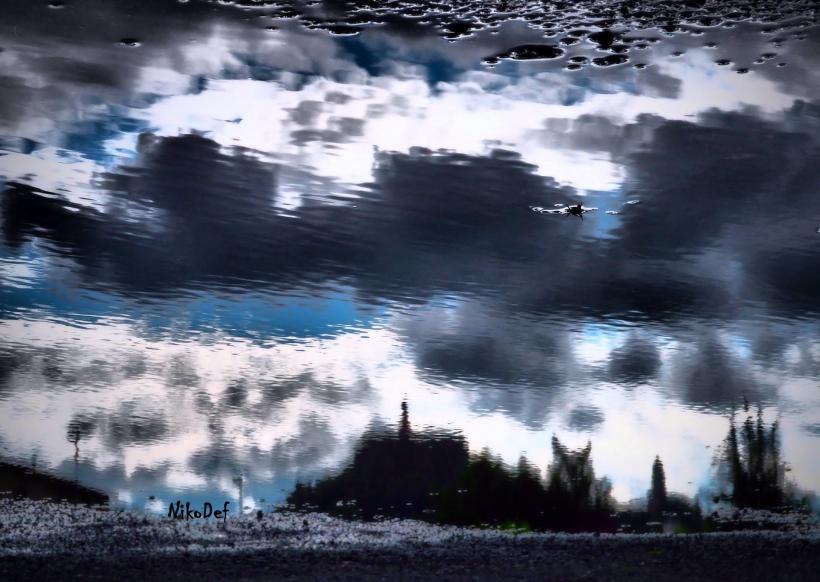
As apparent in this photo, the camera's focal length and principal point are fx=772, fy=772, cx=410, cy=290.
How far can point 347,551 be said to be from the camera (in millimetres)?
5031

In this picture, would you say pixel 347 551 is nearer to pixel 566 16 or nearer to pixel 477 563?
pixel 477 563

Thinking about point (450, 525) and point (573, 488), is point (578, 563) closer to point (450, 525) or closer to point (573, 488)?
point (450, 525)

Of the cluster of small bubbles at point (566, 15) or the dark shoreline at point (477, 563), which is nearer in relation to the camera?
the dark shoreline at point (477, 563)

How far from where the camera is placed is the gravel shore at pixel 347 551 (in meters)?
4.50

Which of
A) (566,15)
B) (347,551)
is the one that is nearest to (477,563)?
(347,551)

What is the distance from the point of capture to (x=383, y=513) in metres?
6.47

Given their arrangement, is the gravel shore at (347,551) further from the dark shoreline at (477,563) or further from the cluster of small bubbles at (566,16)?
the cluster of small bubbles at (566,16)

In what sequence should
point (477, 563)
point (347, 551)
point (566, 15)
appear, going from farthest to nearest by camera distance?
1. point (566, 15)
2. point (347, 551)
3. point (477, 563)

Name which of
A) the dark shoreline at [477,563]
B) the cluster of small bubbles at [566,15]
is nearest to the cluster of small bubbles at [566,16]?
the cluster of small bubbles at [566,15]

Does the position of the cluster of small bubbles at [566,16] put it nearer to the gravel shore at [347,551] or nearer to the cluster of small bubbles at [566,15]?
the cluster of small bubbles at [566,15]

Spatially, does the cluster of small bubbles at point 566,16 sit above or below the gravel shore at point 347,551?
above

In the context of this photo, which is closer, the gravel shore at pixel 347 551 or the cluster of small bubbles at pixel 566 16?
the gravel shore at pixel 347 551

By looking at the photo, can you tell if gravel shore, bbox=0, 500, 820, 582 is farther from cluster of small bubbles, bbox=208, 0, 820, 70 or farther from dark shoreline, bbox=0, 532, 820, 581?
cluster of small bubbles, bbox=208, 0, 820, 70

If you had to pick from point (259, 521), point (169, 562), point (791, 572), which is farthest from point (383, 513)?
point (791, 572)
